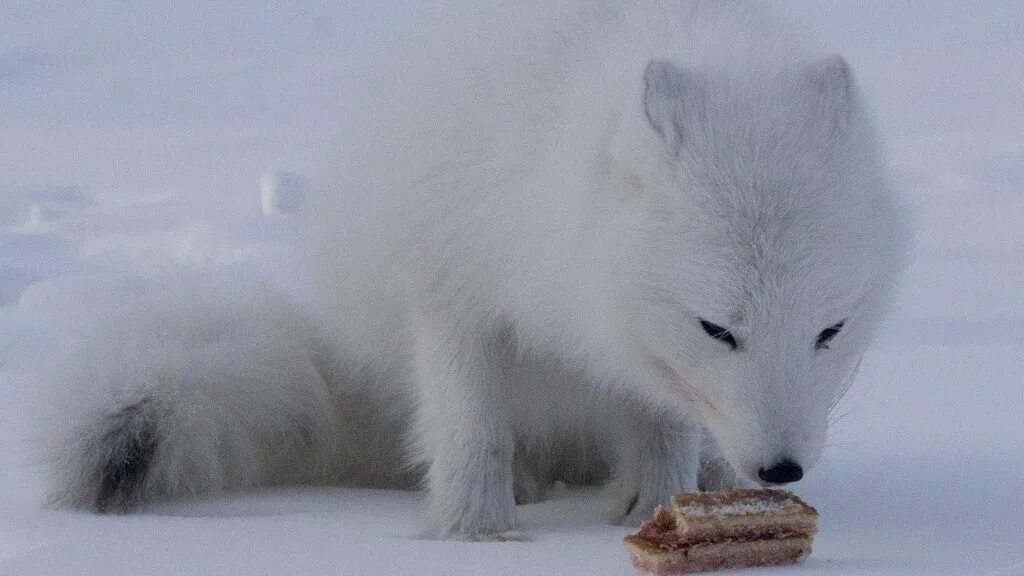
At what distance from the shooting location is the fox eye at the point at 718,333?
2.27 meters

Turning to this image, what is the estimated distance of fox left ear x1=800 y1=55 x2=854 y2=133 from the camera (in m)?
2.41

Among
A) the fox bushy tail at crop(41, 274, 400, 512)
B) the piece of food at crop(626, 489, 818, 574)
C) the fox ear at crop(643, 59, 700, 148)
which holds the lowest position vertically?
the piece of food at crop(626, 489, 818, 574)

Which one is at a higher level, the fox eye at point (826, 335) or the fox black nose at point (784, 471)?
the fox eye at point (826, 335)

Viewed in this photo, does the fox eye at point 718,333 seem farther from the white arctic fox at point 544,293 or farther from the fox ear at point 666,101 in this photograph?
the fox ear at point 666,101

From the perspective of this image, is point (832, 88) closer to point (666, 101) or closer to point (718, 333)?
point (666, 101)

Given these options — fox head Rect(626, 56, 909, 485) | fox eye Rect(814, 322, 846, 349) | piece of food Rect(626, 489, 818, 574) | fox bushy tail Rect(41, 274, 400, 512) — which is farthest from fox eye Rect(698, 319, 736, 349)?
fox bushy tail Rect(41, 274, 400, 512)

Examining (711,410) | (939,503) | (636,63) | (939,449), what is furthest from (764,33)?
(939,449)

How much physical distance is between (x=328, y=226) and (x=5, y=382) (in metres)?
1.28

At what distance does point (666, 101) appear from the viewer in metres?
2.32

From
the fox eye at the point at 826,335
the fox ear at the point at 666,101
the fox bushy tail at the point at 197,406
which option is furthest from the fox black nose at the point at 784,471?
the fox bushy tail at the point at 197,406

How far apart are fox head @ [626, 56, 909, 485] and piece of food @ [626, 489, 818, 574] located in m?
0.08

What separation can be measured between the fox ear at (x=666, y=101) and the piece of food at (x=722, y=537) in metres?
0.61

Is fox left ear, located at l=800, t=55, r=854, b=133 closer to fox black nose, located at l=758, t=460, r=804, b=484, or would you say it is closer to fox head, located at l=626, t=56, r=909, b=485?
fox head, located at l=626, t=56, r=909, b=485

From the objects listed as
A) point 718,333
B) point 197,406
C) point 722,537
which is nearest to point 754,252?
point 718,333
